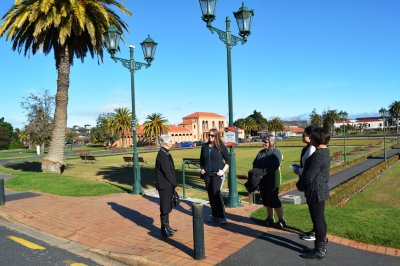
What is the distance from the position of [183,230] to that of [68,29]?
13.6 meters

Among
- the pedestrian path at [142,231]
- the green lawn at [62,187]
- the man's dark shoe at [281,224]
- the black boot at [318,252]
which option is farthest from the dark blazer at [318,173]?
the green lawn at [62,187]

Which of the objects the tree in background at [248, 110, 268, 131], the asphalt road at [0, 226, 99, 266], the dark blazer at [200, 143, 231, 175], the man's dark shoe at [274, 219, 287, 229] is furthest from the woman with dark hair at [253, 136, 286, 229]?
the tree in background at [248, 110, 268, 131]

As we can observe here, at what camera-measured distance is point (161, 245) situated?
549 centimetres

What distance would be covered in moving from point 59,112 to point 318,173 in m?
16.1

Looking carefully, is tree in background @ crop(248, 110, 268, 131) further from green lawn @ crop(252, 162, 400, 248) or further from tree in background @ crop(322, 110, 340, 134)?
green lawn @ crop(252, 162, 400, 248)

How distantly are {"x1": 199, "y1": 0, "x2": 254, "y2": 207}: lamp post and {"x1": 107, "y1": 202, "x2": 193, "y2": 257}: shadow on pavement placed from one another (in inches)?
78.0

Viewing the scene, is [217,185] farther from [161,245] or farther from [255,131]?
[255,131]

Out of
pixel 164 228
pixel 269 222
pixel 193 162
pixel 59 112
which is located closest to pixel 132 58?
pixel 193 162

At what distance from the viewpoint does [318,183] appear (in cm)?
470

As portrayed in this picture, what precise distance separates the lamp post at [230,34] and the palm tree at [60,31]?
9511mm

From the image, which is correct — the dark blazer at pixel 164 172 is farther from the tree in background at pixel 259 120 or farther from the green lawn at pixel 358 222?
the tree in background at pixel 259 120

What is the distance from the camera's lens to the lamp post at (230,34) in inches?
316

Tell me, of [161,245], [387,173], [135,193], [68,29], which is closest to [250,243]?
[161,245]

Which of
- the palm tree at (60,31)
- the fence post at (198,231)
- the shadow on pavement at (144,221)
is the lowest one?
the shadow on pavement at (144,221)
